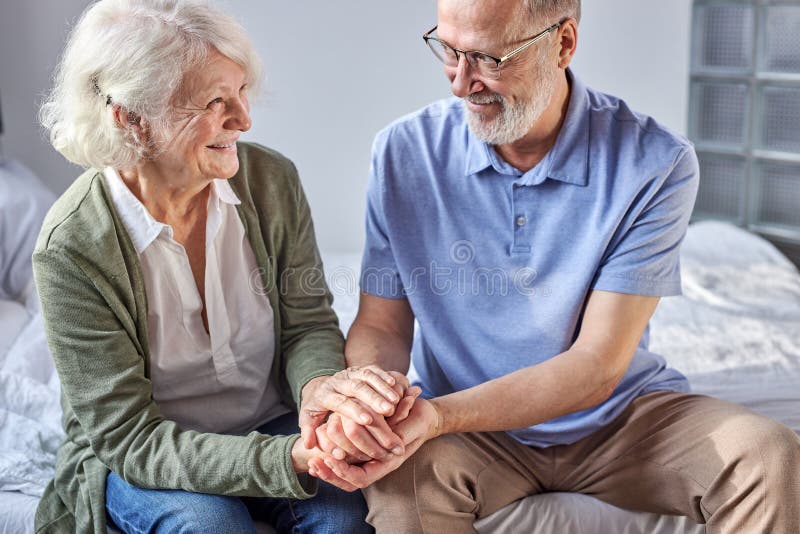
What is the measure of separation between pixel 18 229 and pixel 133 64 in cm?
127

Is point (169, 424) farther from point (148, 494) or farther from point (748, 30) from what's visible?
point (748, 30)

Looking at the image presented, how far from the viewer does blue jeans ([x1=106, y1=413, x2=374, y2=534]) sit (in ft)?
4.62

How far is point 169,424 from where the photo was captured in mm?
1472

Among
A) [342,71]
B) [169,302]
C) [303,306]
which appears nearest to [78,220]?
[169,302]

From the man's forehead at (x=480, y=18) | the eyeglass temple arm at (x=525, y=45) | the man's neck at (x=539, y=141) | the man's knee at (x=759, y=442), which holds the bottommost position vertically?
the man's knee at (x=759, y=442)

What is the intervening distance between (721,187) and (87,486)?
96.5 inches

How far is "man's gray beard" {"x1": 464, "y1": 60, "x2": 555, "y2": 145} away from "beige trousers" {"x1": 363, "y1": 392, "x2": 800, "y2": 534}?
0.50 m

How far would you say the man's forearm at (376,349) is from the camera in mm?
1648

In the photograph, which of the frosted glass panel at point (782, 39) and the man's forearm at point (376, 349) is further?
the frosted glass panel at point (782, 39)

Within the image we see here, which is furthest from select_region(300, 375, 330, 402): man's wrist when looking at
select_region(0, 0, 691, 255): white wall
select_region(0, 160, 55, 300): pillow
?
select_region(0, 0, 691, 255): white wall

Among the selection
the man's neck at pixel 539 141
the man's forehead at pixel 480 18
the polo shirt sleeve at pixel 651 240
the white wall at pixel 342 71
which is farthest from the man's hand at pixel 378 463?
the white wall at pixel 342 71

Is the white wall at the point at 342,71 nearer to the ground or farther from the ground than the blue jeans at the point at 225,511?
farther from the ground

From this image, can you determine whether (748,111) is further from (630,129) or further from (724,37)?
(630,129)

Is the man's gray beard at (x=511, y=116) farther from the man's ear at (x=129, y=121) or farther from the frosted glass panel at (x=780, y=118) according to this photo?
the frosted glass panel at (x=780, y=118)
